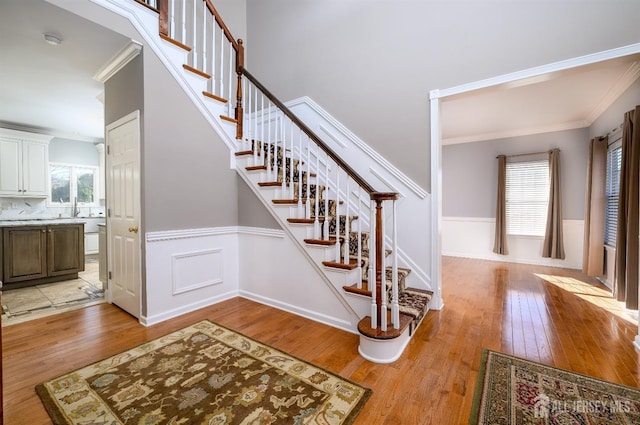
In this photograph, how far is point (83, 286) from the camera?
3.85m

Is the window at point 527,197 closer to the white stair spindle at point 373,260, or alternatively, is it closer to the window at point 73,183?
the white stair spindle at point 373,260

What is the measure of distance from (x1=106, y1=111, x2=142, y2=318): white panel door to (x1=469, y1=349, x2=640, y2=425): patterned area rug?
120 inches

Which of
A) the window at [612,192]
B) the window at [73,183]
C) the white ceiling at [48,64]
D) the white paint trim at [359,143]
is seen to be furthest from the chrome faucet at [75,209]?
the window at [612,192]

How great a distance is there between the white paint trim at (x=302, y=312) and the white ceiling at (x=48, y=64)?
2.91m

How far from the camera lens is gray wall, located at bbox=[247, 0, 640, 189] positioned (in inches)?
94.5

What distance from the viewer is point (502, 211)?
5.53 m

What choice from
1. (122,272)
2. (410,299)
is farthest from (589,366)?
(122,272)

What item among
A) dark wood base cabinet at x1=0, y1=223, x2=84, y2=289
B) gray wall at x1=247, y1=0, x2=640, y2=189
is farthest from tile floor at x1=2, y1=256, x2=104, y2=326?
gray wall at x1=247, y1=0, x2=640, y2=189

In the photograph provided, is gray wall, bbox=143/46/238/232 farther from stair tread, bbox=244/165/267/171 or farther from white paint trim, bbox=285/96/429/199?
white paint trim, bbox=285/96/429/199

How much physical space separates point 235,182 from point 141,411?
2409 millimetres

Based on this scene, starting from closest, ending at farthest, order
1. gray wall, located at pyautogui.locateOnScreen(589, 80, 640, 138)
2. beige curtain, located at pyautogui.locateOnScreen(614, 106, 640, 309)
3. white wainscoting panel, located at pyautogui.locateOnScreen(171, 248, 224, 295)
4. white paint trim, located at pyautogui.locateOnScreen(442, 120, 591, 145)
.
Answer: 1. white wainscoting panel, located at pyautogui.locateOnScreen(171, 248, 224, 295)
2. beige curtain, located at pyautogui.locateOnScreen(614, 106, 640, 309)
3. gray wall, located at pyautogui.locateOnScreen(589, 80, 640, 138)
4. white paint trim, located at pyautogui.locateOnScreen(442, 120, 591, 145)

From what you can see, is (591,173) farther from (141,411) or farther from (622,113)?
(141,411)

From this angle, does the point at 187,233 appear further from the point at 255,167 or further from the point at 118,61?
the point at 118,61

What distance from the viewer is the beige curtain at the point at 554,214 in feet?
16.5
